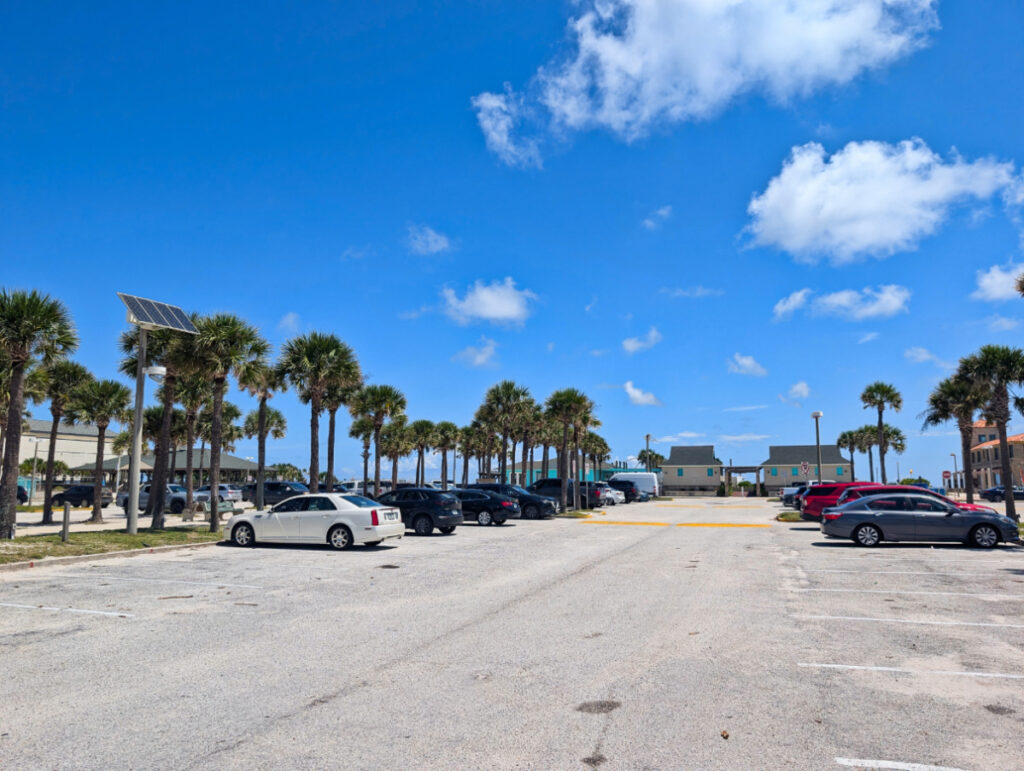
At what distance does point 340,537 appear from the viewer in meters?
18.4

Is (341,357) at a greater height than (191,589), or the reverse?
(341,357)

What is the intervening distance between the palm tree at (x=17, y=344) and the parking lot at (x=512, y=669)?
5702 mm

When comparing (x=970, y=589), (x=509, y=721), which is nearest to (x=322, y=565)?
(x=509, y=721)

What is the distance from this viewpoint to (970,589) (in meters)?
12.1

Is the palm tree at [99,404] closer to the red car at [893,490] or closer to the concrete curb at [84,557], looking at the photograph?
the concrete curb at [84,557]

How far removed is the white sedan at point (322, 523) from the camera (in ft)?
60.1

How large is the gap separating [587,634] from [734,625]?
2008 mm

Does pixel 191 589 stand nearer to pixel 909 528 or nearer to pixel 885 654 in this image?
pixel 885 654

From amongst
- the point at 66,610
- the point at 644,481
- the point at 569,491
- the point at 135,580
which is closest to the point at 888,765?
the point at 66,610

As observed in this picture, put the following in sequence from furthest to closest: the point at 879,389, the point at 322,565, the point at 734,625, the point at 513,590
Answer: the point at 879,389, the point at 322,565, the point at 513,590, the point at 734,625

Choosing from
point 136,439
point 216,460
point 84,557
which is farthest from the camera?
point 216,460

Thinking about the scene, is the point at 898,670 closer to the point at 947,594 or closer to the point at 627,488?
the point at 947,594

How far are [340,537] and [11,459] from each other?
885 centimetres

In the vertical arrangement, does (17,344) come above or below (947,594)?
above
